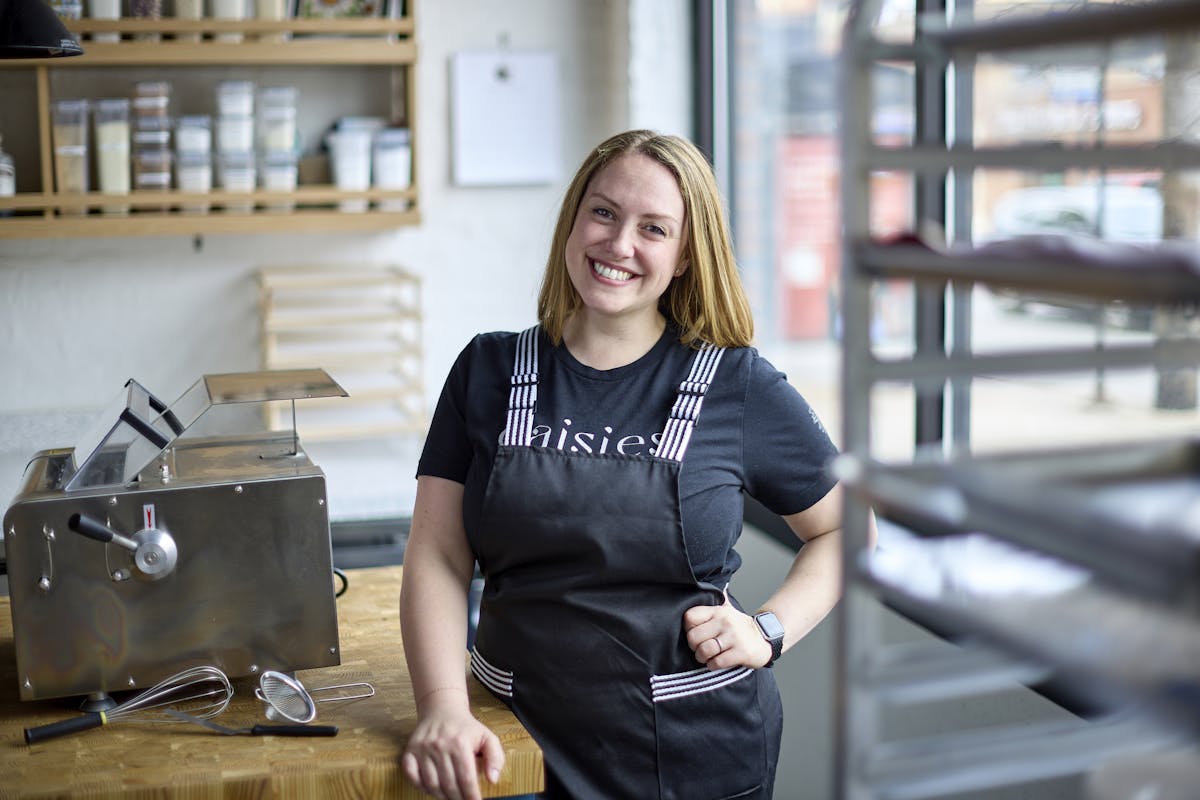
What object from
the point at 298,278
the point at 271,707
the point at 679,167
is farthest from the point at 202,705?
the point at 298,278

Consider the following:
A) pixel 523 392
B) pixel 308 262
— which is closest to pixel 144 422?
pixel 523 392

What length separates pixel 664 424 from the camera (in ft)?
5.23

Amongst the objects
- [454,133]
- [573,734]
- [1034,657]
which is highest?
[454,133]

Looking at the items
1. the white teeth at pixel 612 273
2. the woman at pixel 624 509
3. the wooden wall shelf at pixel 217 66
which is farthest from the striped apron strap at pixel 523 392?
the wooden wall shelf at pixel 217 66

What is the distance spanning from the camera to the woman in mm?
1538

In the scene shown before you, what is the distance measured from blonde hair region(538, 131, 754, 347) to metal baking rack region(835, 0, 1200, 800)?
0.72 metres

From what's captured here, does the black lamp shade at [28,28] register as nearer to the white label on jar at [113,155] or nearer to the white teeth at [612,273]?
the white teeth at [612,273]

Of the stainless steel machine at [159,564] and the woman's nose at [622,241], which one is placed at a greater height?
the woman's nose at [622,241]

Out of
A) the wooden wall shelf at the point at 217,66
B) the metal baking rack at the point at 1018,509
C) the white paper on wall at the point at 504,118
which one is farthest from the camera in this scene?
the white paper on wall at the point at 504,118

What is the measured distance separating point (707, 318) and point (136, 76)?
6.67 ft

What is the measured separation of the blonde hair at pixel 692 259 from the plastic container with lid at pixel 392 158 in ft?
4.94

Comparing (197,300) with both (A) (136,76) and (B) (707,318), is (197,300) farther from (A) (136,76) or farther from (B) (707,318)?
(B) (707,318)

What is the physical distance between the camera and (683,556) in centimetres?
154

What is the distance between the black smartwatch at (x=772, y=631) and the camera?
1.62m
